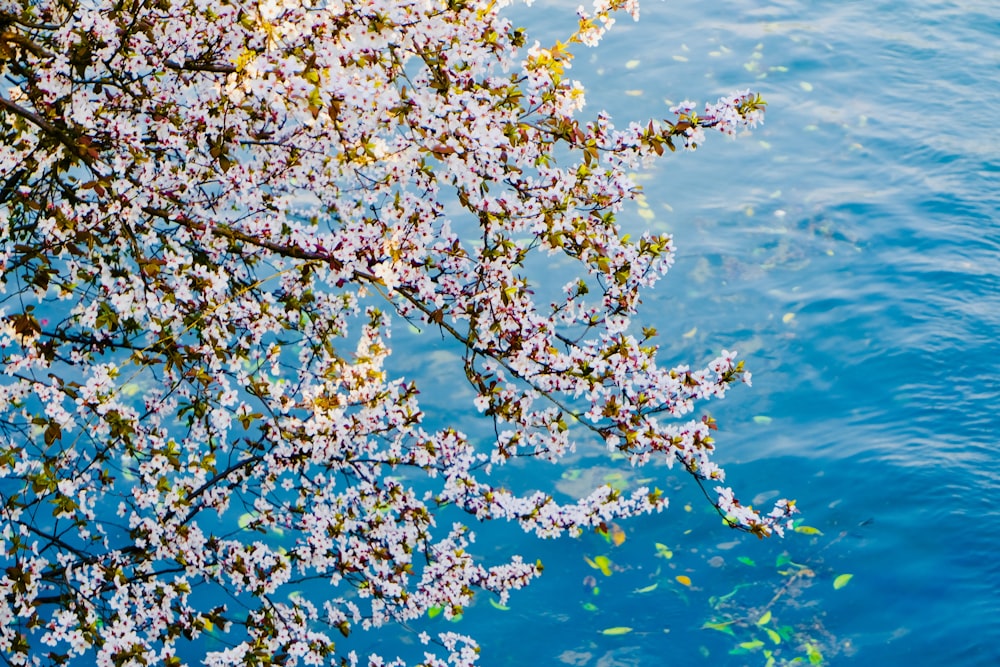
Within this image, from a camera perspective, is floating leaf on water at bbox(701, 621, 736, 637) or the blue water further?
the blue water

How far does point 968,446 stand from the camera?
9.14 m

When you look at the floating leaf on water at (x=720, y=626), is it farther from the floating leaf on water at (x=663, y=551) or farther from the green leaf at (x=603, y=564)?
the green leaf at (x=603, y=564)

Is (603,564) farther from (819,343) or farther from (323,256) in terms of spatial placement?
(323,256)

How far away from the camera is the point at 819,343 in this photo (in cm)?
1017

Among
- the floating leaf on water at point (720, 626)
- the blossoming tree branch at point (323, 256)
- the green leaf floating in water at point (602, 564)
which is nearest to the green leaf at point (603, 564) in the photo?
the green leaf floating in water at point (602, 564)

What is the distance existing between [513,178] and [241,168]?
5.24 ft

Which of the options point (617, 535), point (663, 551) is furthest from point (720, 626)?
point (617, 535)

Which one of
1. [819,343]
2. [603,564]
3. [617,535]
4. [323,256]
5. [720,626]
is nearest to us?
[323,256]

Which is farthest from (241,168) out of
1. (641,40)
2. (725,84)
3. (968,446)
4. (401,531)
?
(641,40)

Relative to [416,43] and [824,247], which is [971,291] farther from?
[416,43]

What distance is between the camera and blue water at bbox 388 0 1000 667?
785 centimetres

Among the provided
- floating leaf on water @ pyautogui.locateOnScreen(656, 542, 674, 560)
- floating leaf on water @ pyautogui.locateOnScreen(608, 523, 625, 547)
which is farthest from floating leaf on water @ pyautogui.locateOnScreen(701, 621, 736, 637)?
floating leaf on water @ pyautogui.locateOnScreen(608, 523, 625, 547)

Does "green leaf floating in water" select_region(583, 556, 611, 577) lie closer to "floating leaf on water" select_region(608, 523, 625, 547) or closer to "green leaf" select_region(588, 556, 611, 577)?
"green leaf" select_region(588, 556, 611, 577)

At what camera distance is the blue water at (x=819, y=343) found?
7848mm
